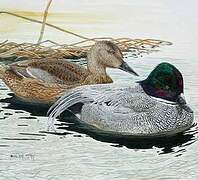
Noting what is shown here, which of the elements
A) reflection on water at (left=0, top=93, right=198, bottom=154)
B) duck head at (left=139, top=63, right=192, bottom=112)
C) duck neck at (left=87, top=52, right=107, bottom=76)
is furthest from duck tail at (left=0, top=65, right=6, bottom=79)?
duck head at (left=139, top=63, right=192, bottom=112)

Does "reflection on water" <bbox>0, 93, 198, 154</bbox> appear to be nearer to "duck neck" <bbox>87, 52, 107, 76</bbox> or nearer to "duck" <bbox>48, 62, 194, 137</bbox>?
"duck" <bbox>48, 62, 194, 137</bbox>

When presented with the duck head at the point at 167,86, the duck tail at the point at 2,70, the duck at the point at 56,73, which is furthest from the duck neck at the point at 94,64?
the duck tail at the point at 2,70

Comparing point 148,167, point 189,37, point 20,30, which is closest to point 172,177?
point 148,167

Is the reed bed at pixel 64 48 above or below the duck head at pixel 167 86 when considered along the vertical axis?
above

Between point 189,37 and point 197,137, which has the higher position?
point 189,37

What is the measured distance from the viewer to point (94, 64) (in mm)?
1816

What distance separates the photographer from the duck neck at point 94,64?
1.80m

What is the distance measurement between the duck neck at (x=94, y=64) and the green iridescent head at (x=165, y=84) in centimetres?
14

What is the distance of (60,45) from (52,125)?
266 millimetres

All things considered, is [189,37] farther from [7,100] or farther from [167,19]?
[7,100]

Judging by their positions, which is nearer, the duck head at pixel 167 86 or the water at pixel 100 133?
the water at pixel 100 133

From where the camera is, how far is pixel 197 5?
6.28 feet

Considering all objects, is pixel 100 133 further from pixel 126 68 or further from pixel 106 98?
pixel 126 68

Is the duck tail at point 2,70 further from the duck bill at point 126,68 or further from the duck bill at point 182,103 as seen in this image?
the duck bill at point 182,103
